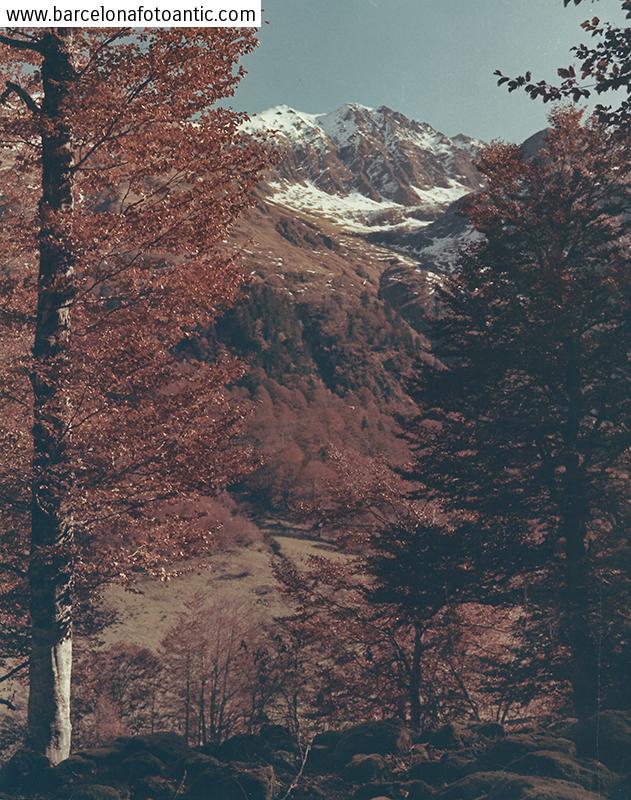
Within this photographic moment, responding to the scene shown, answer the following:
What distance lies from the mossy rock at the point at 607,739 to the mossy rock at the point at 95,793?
14.0 feet

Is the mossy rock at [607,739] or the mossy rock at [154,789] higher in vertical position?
the mossy rock at [607,739]

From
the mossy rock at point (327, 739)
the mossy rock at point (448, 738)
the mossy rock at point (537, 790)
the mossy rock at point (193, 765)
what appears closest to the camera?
the mossy rock at point (537, 790)

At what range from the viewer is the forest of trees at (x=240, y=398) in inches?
313

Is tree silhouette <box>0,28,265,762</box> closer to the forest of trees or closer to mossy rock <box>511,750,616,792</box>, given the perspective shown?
the forest of trees

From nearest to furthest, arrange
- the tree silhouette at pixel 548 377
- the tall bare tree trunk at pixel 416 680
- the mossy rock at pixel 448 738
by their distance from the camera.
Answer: the mossy rock at pixel 448 738 → the tree silhouette at pixel 548 377 → the tall bare tree trunk at pixel 416 680

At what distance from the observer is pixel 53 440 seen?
7969 millimetres

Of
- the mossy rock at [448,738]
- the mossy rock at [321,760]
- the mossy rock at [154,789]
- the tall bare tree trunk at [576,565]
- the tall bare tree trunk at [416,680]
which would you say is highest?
the tall bare tree trunk at [576,565]

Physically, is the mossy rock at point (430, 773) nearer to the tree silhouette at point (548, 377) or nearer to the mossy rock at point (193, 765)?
the mossy rock at point (193, 765)

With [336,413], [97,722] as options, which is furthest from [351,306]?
[97,722]

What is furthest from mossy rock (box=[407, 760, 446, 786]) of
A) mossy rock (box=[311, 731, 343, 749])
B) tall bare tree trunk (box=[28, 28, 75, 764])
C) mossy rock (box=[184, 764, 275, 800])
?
tall bare tree trunk (box=[28, 28, 75, 764])

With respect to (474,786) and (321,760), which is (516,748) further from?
(321,760)

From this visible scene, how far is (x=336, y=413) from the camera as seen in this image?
14175cm

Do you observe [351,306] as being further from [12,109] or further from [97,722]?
[12,109]

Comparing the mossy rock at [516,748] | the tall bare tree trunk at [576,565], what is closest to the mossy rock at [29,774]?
the mossy rock at [516,748]
